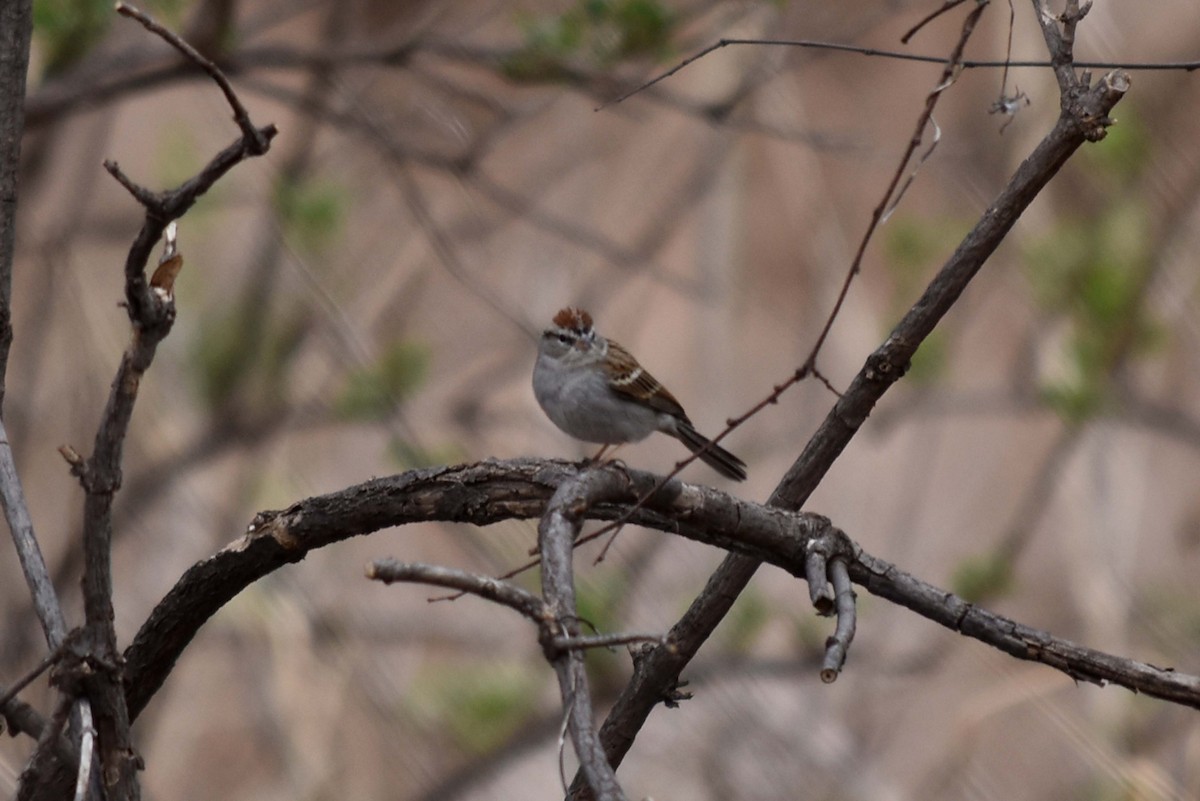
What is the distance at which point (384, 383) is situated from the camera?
5809 mm

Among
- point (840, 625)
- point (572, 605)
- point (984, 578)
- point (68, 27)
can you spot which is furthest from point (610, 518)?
point (984, 578)

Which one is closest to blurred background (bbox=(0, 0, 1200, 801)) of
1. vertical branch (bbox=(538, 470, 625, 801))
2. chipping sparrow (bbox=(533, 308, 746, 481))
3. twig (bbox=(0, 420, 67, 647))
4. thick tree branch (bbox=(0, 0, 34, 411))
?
chipping sparrow (bbox=(533, 308, 746, 481))

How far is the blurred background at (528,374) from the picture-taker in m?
5.50

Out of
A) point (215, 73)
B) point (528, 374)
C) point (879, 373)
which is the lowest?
point (215, 73)

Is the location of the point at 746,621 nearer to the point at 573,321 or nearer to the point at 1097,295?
the point at 573,321

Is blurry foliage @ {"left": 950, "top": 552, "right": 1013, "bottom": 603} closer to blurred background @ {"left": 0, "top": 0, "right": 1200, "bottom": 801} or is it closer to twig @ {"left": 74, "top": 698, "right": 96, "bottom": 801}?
blurred background @ {"left": 0, "top": 0, "right": 1200, "bottom": 801}

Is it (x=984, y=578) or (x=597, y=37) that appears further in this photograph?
(x=984, y=578)

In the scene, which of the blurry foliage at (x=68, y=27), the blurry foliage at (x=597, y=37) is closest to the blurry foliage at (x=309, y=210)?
the blurry foliage at (x=68, y=27)

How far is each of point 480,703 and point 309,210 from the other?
227 cm

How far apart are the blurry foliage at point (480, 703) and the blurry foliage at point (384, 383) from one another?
1327 millimetres

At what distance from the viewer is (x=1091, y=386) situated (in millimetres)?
5969

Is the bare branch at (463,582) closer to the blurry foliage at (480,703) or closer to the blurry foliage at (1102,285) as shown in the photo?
the blurry foliage at (480,703)

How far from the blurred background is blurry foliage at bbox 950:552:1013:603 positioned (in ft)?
0.08

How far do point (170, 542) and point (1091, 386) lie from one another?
4.47 metres
